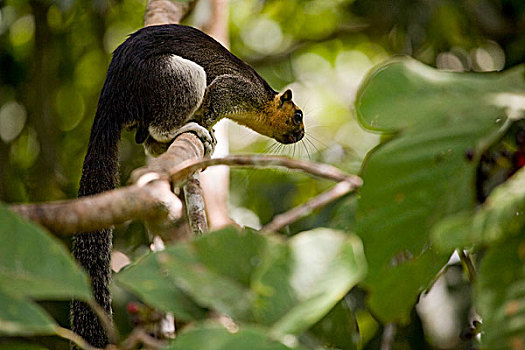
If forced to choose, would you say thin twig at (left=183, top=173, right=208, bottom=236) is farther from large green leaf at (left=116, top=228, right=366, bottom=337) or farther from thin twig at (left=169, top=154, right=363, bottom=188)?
large green leaf at (left=116, top=228, right=366, bottom=337)

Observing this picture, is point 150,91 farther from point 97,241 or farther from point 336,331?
point 336,331

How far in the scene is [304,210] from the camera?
1188mm

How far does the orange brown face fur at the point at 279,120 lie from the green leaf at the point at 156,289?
7.66 ft

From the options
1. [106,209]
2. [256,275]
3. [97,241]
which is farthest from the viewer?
[97,241]

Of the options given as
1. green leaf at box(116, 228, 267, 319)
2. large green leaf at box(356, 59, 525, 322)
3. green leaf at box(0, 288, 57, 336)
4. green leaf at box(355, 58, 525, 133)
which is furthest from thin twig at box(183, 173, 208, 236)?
green leaf at box(0, 288, 57, 336)

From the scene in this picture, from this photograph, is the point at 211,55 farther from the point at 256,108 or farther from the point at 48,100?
the point at 48,100

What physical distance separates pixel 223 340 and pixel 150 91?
6.76 ft

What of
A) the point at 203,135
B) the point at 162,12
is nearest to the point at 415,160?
the point at 203,135

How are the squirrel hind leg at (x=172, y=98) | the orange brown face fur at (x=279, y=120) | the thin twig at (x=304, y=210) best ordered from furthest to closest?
the orange brown face fur at (x=279, y=120)
the squirrel hind leg at (x=172, y=98)
the thin twig at (x=304, y=210)

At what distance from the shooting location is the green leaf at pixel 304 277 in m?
0.76

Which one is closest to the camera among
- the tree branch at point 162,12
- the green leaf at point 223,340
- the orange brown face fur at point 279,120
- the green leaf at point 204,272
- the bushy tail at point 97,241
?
the green leaf at point 223,340

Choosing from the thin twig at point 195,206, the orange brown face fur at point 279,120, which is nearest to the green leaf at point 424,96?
the thin twig at point 195,206

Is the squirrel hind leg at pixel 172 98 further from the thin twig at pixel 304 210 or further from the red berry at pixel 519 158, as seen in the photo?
the red berry at pixel 519 158

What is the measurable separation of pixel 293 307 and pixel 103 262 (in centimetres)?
131
